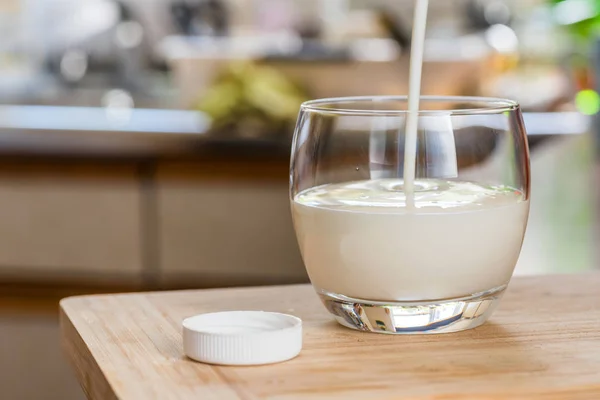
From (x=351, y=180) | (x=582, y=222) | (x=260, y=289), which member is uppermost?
(x=351, y=180)

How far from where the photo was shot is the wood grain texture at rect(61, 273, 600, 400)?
21.9 inches

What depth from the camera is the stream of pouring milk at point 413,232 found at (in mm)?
647

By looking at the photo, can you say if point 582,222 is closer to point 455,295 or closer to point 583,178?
point 583,178

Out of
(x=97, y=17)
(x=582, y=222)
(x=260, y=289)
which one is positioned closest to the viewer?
(x=260, y=289)

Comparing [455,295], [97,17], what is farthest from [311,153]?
[97,17]

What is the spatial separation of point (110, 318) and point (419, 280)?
23 cm

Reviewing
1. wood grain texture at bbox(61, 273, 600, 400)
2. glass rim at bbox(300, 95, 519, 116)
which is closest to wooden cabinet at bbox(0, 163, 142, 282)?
wood grain texture at bbox(61, 273, 600, 400)

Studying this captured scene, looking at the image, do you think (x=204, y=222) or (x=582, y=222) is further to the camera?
(x=582, y=222)

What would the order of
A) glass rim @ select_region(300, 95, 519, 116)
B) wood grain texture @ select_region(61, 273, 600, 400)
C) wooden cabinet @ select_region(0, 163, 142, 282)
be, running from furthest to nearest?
wooden cabinet @ select_region(0, 163, 142, 282), glass rim @ select_region(300, 95, 519, 116), wood grain texture @ select_region(61, 273, 600, 400)

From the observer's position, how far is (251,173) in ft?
7.30

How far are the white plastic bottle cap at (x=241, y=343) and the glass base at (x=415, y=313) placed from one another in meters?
0.07

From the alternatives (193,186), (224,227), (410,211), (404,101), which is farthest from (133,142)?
(410,211)

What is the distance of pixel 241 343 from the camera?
594 mm

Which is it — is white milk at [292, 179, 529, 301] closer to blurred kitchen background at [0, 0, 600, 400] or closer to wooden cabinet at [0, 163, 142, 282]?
blurred kitchen background at [0, 0, 600, 400]
